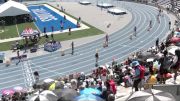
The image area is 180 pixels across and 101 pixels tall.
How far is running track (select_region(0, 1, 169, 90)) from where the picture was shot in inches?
979

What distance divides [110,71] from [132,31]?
15.8 meters

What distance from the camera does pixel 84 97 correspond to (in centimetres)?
1068

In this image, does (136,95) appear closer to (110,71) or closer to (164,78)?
(164,78)

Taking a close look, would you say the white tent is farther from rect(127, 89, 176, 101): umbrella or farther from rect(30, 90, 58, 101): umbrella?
rect(127, 89, 176, 101): umbrella

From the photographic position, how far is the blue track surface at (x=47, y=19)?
3962 centimetres

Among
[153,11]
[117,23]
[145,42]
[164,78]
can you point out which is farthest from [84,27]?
[164,78]

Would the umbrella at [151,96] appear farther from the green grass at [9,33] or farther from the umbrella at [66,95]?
the green grass at [9,33]

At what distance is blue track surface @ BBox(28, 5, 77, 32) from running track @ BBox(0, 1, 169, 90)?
7126 mm

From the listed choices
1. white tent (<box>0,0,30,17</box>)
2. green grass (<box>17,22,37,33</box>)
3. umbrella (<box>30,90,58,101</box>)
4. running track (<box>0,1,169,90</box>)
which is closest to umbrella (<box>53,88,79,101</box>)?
umbrella (<box>30,90,58,101</box>)

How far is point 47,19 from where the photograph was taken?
144 ft

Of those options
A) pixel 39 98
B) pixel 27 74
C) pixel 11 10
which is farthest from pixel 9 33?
pixel 39 98

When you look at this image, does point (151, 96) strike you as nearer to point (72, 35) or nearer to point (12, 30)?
point (72, 35)

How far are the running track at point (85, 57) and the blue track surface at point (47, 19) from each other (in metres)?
7.13

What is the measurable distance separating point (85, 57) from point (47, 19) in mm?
16781
